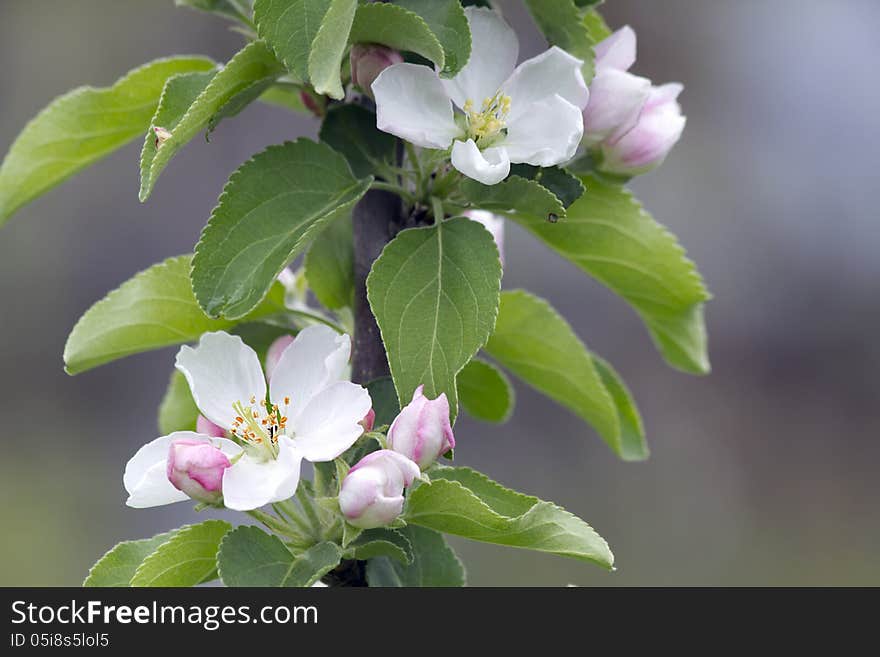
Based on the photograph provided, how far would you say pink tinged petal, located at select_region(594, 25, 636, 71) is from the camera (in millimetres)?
997

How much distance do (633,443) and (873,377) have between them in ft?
11.6

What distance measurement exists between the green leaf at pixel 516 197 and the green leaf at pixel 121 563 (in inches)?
14.8

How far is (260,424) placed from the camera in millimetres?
896

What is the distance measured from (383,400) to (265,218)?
0.60 feet

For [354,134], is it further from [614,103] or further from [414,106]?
[614,103]

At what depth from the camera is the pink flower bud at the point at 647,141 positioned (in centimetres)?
101

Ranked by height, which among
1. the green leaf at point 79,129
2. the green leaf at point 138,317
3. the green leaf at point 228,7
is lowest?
the green leaf at point 138,317

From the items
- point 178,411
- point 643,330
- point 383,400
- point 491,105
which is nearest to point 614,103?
point 491,105

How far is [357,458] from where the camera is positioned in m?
0.91

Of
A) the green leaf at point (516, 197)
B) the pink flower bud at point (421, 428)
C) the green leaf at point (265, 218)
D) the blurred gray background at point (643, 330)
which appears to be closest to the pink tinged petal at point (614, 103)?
the green leaf at point (516, 197)

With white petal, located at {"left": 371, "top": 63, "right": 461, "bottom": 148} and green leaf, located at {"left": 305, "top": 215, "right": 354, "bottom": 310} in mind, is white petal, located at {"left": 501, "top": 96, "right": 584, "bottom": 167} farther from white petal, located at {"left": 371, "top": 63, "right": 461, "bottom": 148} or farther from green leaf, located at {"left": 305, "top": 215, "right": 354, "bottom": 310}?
green leaf, located at {"left": 305, "top": 215, "right": 354, "bottom": 310}

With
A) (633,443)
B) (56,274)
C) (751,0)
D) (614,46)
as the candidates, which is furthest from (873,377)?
(614,46)

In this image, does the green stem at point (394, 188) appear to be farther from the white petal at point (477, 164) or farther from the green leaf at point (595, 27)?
the green leaf at point (595, 27)
